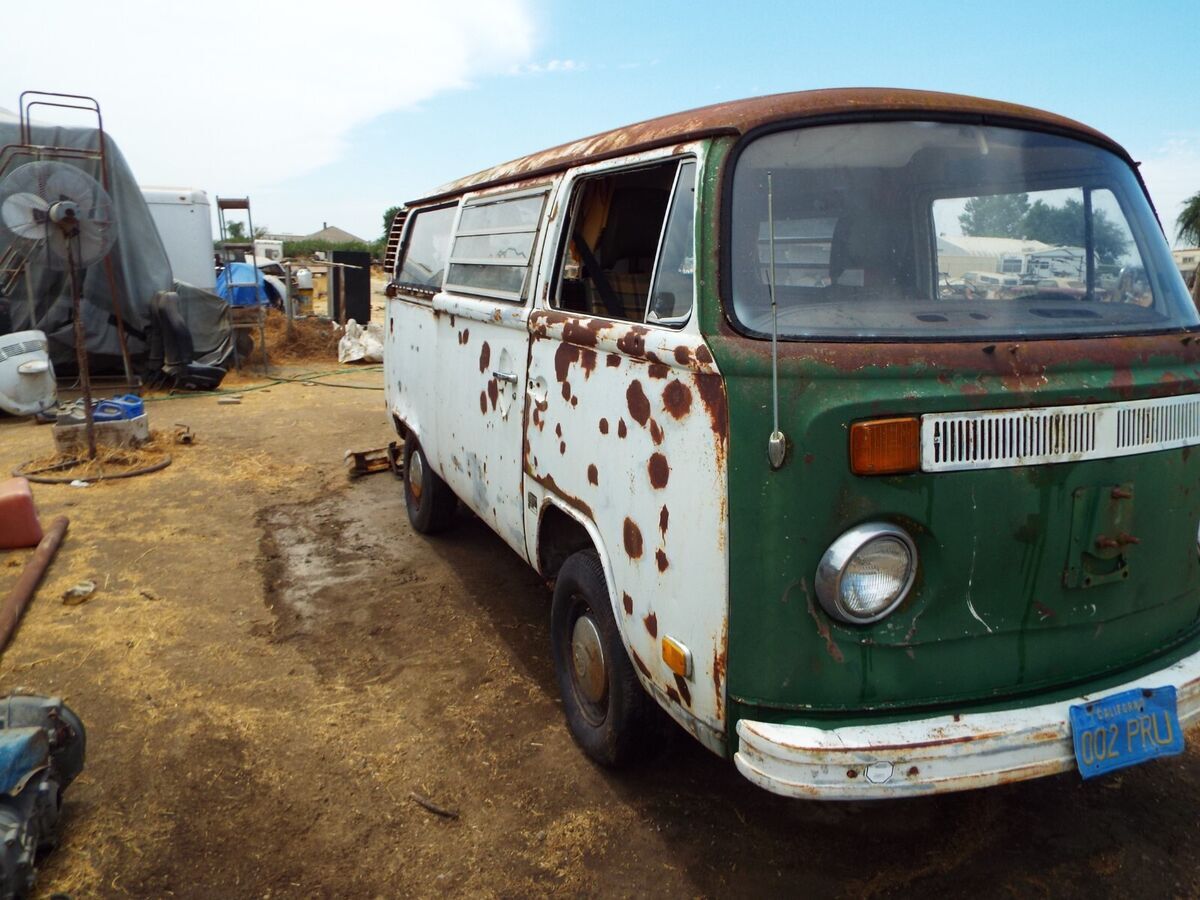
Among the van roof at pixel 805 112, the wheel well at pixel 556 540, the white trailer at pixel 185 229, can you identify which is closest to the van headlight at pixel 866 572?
the van roof at pixel 805 112

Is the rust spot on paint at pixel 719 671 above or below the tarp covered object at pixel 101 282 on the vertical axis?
below

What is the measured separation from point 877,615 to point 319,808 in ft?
6.29

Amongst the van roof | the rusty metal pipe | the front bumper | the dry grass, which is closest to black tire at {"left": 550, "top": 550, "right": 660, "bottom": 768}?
the front bumper

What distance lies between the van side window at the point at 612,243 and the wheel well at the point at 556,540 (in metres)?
0.77

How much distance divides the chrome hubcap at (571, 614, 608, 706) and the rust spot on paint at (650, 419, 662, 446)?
0.84 meters

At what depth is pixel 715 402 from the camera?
2.22 m

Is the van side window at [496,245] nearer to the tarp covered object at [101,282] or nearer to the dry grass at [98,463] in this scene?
the dry grass at [98,463]

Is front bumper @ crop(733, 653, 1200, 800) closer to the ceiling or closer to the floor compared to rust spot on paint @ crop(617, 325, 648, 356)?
closer to the floor

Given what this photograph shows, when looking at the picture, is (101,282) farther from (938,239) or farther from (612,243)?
(938,239)

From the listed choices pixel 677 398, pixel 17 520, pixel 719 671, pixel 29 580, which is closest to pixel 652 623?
pixel 719 671

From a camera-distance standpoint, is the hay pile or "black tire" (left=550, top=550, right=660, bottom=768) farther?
the hay pile

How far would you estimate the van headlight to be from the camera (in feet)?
7.07

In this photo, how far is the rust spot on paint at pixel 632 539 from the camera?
102 inches

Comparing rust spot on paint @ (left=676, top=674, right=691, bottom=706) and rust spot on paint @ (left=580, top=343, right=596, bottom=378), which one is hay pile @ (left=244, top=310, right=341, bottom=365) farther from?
rust spot on paint @ (left=676, top=674, right=691, bottom=706)
